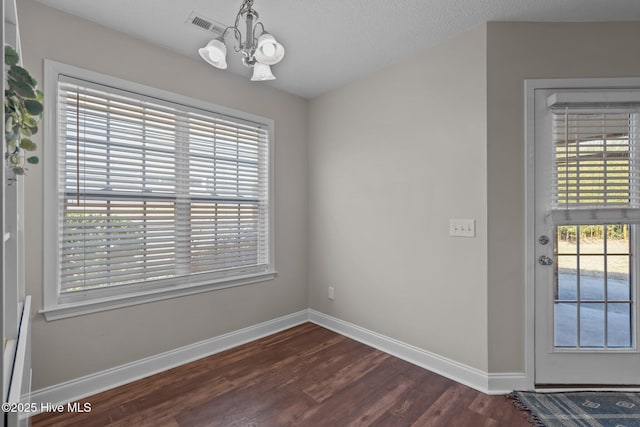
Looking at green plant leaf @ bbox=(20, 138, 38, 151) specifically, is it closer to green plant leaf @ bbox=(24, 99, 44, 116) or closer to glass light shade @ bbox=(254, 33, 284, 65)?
green plant leaf @ bbox=(24, 99, 44, 116)

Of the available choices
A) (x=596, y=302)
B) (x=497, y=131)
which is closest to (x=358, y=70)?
(x=497, y=131)

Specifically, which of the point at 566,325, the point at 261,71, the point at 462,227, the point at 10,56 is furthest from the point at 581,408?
the point at 10,56

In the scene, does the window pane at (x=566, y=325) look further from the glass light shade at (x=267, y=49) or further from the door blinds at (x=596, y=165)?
the glass light shade at (x=267, y=49)

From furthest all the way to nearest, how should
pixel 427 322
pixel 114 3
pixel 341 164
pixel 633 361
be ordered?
pixel 341 164
pixel 427 322
pixel 633 361
pixel 114 3

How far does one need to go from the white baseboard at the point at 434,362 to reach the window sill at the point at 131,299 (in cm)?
105

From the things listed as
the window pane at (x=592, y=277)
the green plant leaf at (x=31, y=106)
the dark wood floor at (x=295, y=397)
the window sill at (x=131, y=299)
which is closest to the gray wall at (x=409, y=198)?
the dark wood floor at (x=295, y=397)

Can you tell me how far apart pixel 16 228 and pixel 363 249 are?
237cm

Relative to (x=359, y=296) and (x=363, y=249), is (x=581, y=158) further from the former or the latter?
(x=359, y=296)

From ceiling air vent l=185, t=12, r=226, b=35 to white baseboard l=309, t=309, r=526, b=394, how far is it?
274 cm

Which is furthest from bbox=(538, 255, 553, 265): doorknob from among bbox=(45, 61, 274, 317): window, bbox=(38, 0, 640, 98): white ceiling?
bbox=(45, 61, 274, 317): window

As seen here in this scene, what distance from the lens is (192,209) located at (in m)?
2.54

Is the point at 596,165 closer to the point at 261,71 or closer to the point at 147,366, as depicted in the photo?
the point at 261,71

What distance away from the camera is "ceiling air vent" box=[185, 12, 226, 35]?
6.59 feet

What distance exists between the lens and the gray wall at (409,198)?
2174mm
